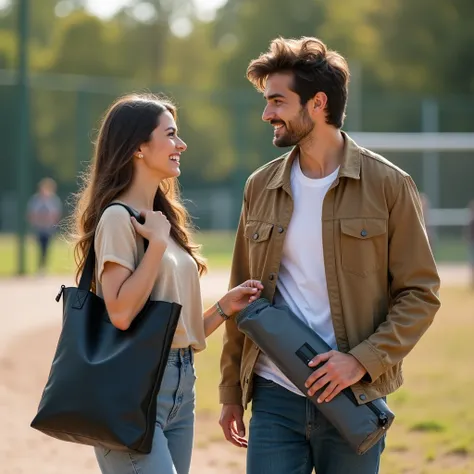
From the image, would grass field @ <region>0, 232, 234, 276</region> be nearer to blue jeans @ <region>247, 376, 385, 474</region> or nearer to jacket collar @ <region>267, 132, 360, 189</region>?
jacket collar @ <region>267, 132, 360, 189</region>

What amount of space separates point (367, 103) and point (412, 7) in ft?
61.5

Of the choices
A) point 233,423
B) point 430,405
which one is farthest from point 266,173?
point 430,405

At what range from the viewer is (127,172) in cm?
427

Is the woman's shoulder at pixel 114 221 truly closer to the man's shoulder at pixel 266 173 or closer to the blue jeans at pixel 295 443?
the man's shoulder at pixel 266 173

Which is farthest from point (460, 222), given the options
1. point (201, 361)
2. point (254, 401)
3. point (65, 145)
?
point (254, 401)

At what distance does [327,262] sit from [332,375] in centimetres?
41

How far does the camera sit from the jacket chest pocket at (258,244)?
434 cm

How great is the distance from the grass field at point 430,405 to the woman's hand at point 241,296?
274cm

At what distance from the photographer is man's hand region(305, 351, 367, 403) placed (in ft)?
13.1

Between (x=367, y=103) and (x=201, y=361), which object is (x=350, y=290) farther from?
A: (x=367, y=103)

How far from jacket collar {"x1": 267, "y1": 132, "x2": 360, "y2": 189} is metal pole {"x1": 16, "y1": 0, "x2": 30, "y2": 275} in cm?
2000

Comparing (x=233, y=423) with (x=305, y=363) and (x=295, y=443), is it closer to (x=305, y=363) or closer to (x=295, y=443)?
(x=295, y=443)

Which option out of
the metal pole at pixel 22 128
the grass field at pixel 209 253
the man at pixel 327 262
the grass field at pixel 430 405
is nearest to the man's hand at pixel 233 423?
the man at pixel 327 262

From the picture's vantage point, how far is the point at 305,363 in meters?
4.01
